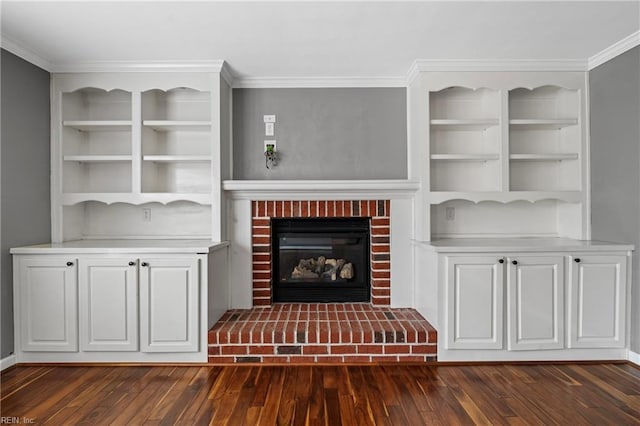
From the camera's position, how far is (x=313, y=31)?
2.57m

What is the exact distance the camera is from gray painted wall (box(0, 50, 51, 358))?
8.87 feet

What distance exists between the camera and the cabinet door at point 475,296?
9.07 feet

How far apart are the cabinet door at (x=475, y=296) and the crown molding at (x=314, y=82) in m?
1.70

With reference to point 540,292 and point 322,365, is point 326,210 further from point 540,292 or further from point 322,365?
point 540,292

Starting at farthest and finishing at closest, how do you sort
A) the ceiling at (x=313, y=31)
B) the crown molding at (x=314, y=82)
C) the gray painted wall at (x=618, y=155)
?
the crown molding at (x=314, y=82)
the gray painted wall at (x=618, y=155)
the ceiling at (x=313, y=31)

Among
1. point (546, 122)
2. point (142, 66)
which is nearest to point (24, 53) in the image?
point (142, 66)

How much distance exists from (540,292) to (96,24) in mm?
3547

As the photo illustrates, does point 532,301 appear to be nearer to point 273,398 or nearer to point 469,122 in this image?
point 469,122

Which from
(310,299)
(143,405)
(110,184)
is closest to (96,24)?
(110,184)

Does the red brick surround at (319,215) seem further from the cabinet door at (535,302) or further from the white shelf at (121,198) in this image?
the cabinet door at (535,302)

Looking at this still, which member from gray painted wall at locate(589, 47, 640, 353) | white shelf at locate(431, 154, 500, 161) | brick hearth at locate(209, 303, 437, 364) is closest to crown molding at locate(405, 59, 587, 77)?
gray painted wall at locate(589, 47, 640, 353)

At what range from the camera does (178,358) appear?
2.79 metres

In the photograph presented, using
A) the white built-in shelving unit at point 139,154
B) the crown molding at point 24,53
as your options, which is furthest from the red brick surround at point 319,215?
the crown molding at point 24,53

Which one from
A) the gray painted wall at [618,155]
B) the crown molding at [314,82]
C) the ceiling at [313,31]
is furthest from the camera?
the crown molding at [314,82]
